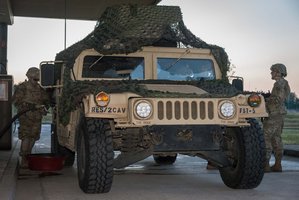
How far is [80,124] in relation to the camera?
6027mm

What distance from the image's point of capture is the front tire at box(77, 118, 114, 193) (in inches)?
218

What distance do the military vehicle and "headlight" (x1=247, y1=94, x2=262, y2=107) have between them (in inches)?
0.5

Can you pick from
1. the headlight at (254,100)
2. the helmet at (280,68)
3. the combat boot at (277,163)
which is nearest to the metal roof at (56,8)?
the helmet at (280,68)

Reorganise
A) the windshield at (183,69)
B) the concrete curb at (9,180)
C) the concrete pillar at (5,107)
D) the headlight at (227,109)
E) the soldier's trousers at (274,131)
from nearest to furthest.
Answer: the concrete curb at (9,180)
the headlight at (227,109)
the windshield at (183,69)
the soldier's trousers at (274,131)
the concrete pillar at (5,107)

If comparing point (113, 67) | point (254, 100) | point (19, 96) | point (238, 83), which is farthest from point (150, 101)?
point (19, 96)

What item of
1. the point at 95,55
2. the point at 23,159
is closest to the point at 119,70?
the point at 95,55

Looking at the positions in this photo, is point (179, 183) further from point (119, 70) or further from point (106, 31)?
point (106, 31)

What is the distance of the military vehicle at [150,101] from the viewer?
557 cm

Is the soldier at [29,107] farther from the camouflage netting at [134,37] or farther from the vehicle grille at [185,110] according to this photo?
the vehicle grille at [185,110]

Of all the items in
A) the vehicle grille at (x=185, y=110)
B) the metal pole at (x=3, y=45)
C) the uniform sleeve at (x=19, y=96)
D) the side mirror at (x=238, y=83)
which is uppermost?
the metal pole at (x=3, y=45)

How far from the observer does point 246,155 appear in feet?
19.7

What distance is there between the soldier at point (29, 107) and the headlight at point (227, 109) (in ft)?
11.6

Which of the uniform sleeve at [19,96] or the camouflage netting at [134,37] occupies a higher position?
the camouflage netting at [134,37]

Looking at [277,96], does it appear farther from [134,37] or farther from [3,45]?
[3,45]
